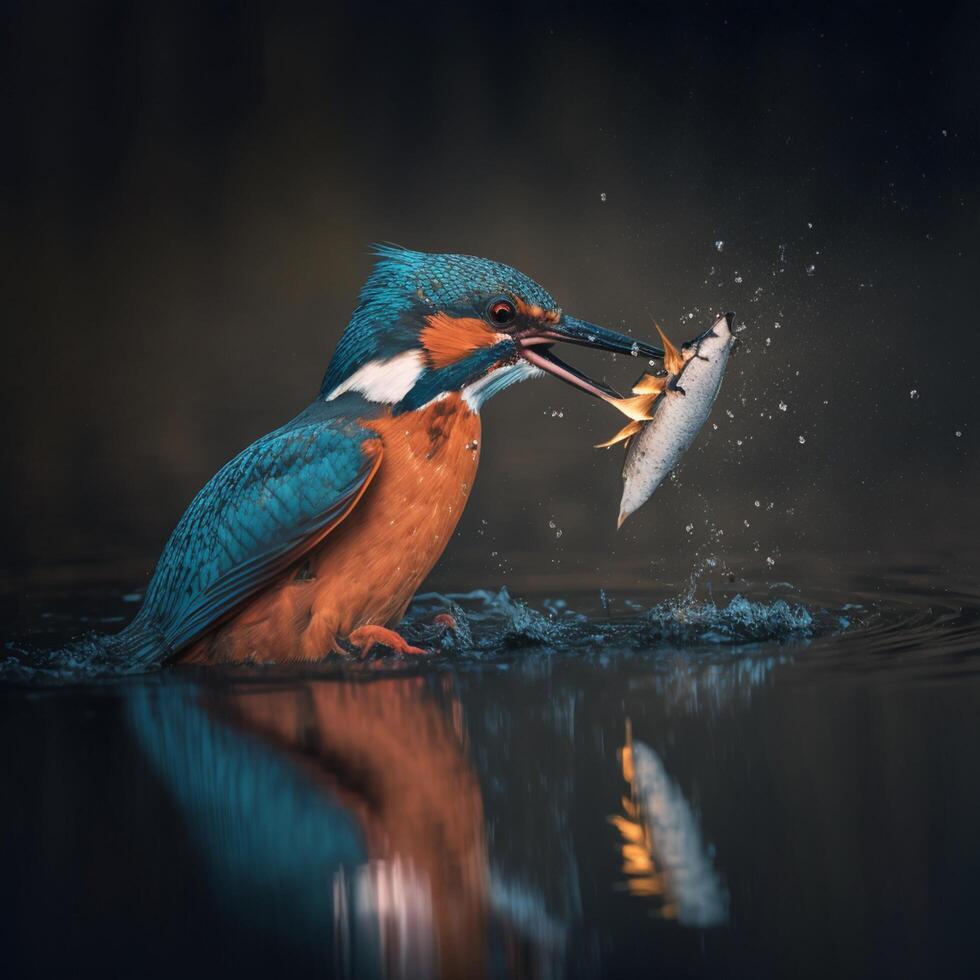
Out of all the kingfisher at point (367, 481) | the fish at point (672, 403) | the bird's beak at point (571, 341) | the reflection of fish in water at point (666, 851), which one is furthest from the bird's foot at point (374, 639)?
the reflection of fish in water at point (666, 851)

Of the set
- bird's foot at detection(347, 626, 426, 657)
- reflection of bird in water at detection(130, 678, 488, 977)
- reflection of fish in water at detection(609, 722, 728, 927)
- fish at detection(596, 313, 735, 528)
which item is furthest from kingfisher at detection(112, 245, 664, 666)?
reflection of fish in water at detection(609, 722, 728, 927)

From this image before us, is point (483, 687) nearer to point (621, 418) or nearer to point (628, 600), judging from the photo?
point (628, 600)

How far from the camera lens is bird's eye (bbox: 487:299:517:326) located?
13.3 ft

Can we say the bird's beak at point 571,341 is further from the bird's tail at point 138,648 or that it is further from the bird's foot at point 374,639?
the bird's tail at point 138,648

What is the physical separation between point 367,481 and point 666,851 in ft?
5.31

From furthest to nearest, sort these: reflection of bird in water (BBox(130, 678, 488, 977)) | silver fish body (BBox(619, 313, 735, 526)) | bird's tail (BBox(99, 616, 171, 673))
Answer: bird's tail (BBox(99, 616, 171, 673)), silver fish body (BBox(619, 313, 735, 526)), reflection of bird in water (BBox(130, 678, 488, 977))

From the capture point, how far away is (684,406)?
3.84 meters

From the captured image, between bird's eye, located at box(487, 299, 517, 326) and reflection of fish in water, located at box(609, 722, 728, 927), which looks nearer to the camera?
reflection of fish in water, located at box(609, 722, 728, 927)

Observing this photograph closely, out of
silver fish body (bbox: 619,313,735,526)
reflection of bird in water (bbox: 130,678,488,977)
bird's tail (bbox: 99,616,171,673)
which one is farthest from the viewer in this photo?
bird's tail (bbox: 99,616,171,673)

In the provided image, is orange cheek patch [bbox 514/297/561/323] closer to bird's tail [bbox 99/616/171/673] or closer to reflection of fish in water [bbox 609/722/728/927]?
bird's tail [bbox 99/616/171/673]

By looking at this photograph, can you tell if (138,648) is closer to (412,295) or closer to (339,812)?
→ (412,295)

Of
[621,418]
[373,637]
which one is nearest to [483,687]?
[373,637]

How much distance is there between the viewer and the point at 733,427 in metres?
6.95

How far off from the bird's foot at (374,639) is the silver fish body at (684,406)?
66 centimetres
